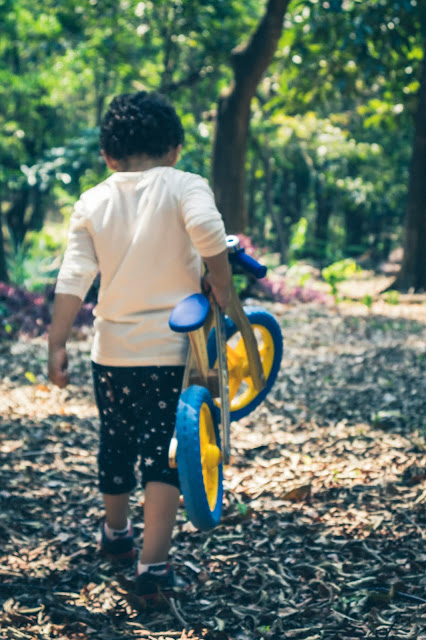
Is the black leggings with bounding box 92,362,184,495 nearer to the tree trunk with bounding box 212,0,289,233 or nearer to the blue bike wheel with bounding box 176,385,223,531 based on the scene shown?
the blue bike wheel with bounding box 176,385,223,531

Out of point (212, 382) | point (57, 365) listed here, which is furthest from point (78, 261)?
point (212, 382)

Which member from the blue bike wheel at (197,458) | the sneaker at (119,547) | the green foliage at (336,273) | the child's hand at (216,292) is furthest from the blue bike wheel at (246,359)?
the green foliage at (336,273)

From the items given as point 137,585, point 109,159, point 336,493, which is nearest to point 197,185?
point 109,159

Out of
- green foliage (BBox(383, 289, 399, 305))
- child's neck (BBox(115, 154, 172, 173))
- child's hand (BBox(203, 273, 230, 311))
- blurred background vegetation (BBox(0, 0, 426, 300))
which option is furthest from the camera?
green foliage (BBox(383, 289, 399, 305))

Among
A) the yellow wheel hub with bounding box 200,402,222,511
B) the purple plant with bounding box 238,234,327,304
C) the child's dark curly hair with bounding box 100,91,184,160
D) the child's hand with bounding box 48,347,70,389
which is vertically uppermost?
the child's dark curly hair with bounding box 100,91,184,160

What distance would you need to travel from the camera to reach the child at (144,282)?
2.21 metres

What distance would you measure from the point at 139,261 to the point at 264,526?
1194 mm

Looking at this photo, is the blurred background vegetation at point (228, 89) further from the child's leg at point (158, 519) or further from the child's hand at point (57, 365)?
the child's leg at point (158, 519)

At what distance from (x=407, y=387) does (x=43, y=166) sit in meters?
6.41

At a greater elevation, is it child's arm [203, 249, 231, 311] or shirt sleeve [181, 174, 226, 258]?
shirt sleeve [181, 174, 226, 258]

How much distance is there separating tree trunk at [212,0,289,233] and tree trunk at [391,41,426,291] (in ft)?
7.36

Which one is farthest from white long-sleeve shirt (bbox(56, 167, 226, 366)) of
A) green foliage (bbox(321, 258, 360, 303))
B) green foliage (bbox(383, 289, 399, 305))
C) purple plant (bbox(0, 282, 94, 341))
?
green foliage (bbox(383, 289, 399, 305))

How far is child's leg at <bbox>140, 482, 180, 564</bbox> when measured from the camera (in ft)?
7.25

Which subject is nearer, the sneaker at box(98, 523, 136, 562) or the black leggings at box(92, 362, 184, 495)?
the black leggings at box(92, 362, 184, 495)
